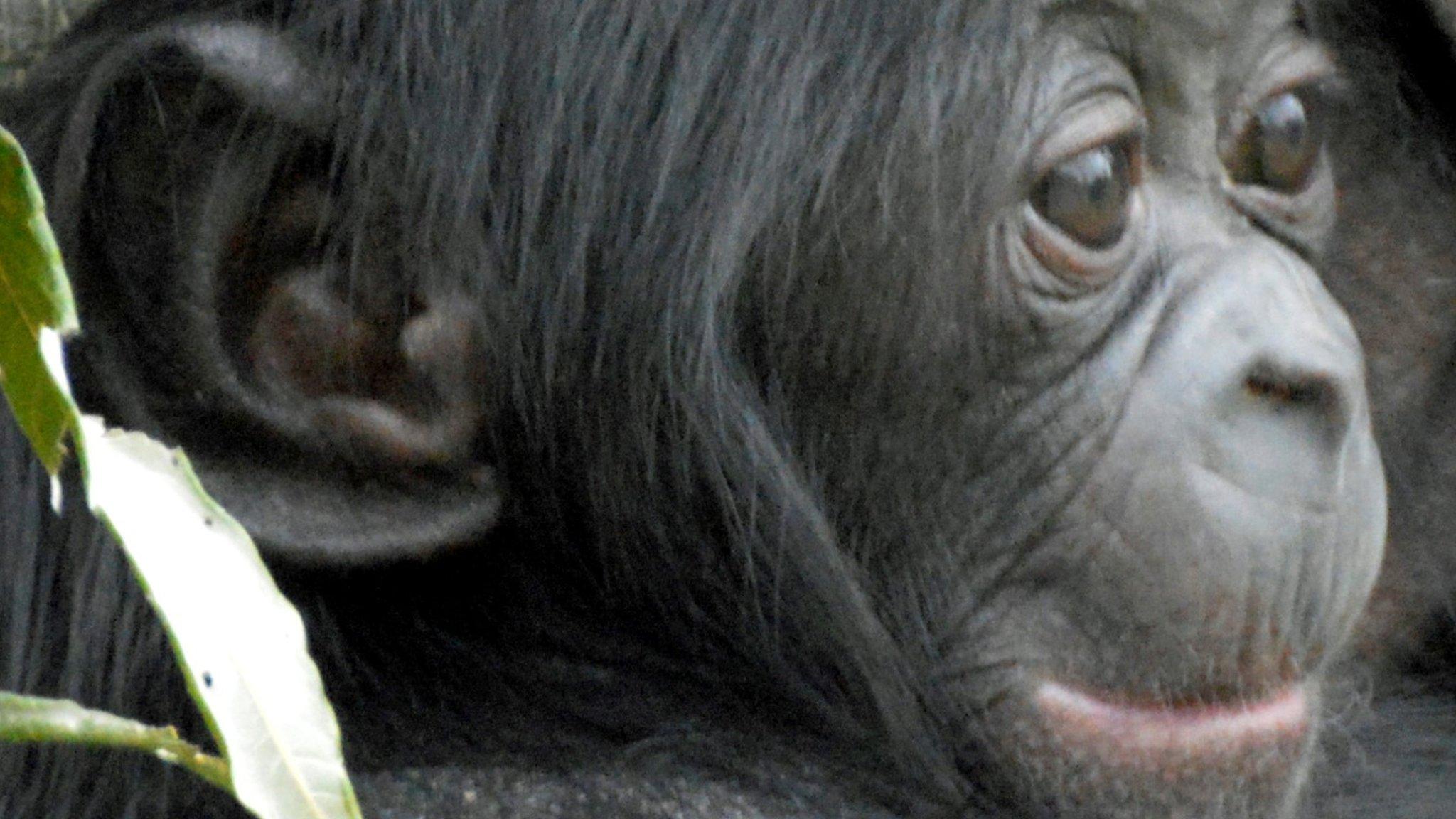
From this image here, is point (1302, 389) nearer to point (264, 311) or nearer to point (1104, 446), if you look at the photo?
point (1104, 446)

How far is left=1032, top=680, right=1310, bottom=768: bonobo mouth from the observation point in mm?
2148

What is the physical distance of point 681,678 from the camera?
85.4 inches

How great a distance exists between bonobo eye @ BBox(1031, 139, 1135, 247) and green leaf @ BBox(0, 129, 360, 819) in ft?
3.60

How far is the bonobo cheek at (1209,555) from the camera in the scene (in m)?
2.07

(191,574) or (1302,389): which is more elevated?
(191,574)

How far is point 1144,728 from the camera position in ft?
7.05

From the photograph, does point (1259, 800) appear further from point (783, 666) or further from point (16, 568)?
point (16, 568)

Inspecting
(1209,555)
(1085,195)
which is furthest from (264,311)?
(1209,555)

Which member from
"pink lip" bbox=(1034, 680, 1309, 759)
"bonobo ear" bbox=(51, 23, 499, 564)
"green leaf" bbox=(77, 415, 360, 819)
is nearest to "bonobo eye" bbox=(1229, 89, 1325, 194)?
"pink lip" bbox=(1034, 680, 1309, 759)

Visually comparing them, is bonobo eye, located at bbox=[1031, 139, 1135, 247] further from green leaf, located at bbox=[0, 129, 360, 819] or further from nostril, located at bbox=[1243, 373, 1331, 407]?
green leaf, located at bbox=[0, 129, 360, 819]

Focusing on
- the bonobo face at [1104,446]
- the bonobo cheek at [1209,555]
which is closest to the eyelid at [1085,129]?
the bonobo face at [1104,446]

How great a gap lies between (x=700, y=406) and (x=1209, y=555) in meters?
0.50

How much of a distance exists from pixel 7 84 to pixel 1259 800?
1.54 m

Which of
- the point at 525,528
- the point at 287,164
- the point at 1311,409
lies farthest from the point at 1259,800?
the point at 287,164
